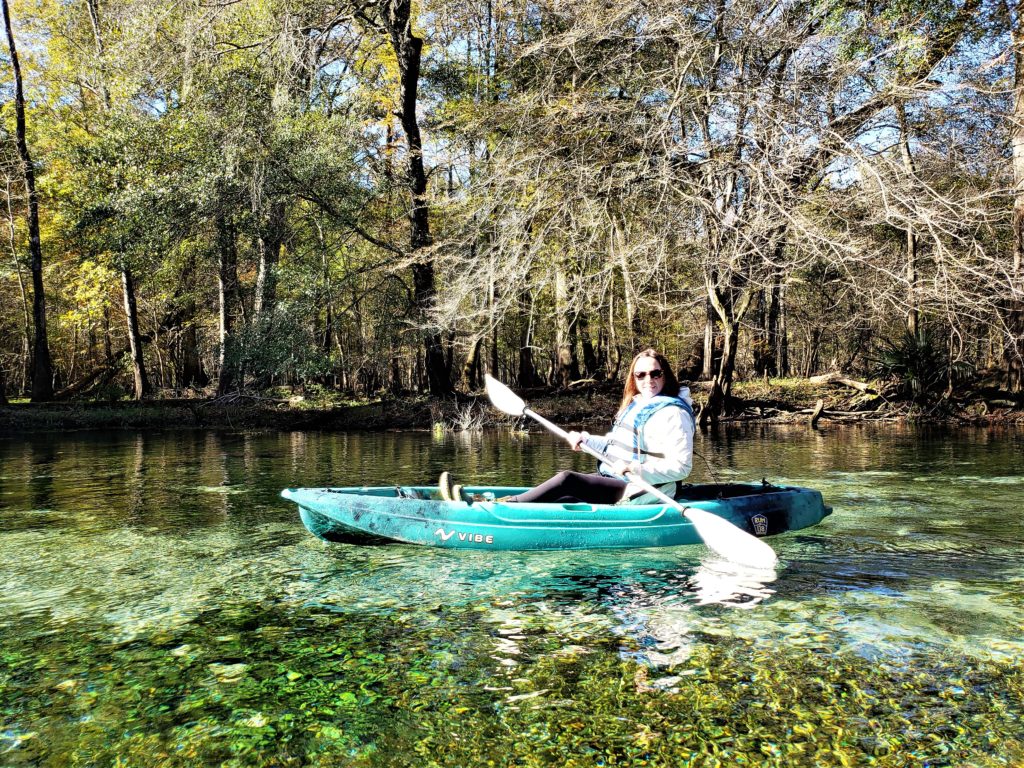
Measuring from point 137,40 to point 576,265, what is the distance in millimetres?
7870

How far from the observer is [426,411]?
18.1m

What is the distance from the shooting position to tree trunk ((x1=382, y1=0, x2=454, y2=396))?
16.0m

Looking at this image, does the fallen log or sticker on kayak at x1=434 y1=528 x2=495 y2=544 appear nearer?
sticker on kayak at x1=434 y1=528 x2=495 y2=544

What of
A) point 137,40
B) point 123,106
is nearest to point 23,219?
point 123,106

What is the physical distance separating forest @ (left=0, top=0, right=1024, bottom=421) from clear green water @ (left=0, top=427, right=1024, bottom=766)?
14.7 ft

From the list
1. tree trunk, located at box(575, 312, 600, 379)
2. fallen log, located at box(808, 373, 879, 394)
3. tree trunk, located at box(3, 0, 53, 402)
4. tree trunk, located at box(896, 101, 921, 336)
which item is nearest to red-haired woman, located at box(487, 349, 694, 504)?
tree trunk, located at box(896, 101, 921, 336)

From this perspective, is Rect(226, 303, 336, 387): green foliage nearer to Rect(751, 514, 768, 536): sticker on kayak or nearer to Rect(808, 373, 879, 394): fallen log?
Rect(808, 373, 879, 394): fallen log

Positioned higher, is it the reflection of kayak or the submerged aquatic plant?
the reflection of kayak

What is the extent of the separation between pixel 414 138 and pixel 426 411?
18.8 feet

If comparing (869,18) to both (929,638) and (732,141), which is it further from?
(929,638)

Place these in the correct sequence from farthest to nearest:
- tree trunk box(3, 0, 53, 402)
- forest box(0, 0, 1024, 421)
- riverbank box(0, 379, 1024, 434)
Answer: tree trunk box(3, 0, 53, 402), riverbank box(0, 379, 1024, 434), forest box(0, 0, 1024, 421)

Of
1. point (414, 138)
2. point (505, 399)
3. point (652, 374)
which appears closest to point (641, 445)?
point (652, 374)

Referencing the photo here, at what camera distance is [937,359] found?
51.1 feet

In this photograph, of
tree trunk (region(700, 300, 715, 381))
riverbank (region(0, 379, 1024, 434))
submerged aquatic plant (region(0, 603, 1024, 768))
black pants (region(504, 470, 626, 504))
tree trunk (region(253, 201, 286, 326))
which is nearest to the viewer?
submerged aquatic plant (region(0, 603, 1024, 768))
